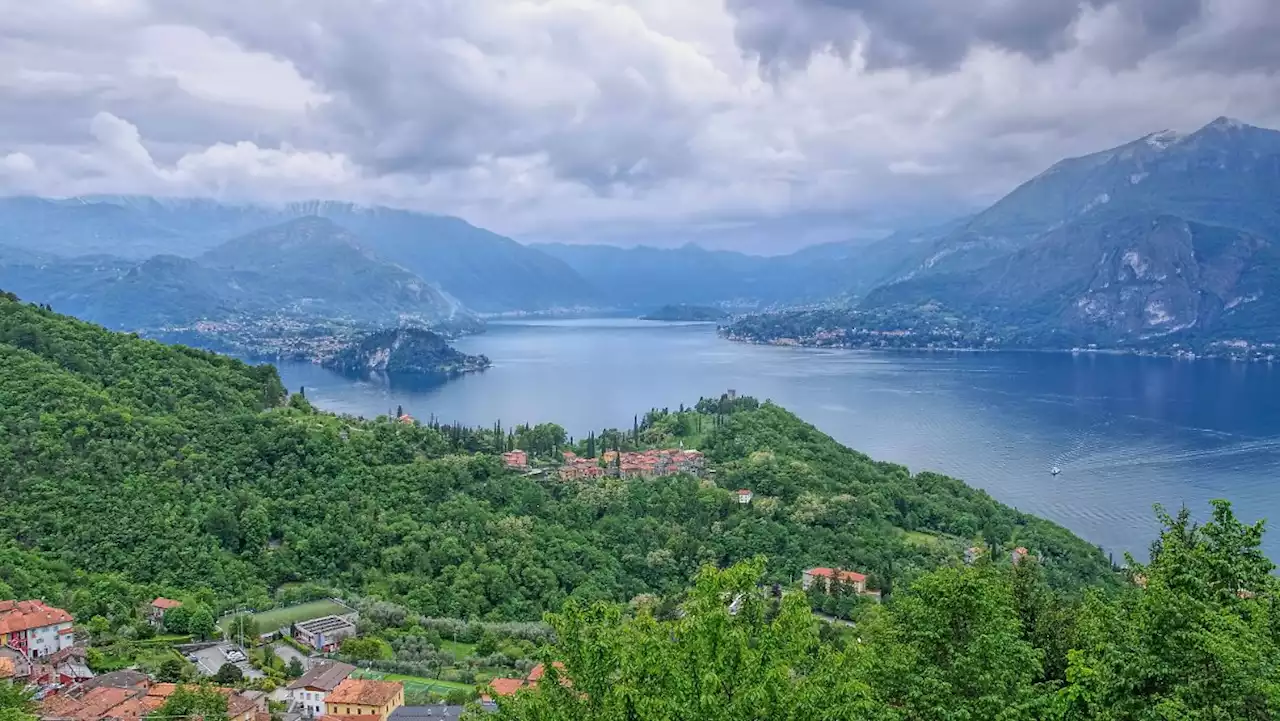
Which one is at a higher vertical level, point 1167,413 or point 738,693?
point 738,693

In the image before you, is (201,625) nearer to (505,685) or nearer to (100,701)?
(100,701)

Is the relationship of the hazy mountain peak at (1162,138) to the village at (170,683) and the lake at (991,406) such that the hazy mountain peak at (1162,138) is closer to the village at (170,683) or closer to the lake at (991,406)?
the lake at (991,406)

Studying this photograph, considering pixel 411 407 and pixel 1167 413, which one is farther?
pixel 411 407

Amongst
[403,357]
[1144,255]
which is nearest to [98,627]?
[403,357]

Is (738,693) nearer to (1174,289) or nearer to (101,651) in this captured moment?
(101,651)

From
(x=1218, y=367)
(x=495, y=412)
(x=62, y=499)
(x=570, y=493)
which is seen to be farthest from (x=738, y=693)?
(x=1218, y=367)

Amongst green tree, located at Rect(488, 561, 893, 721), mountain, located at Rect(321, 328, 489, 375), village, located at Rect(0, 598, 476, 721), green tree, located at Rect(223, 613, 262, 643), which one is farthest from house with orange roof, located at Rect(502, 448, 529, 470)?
mountain, located at Rect(321, 328, 489, 375)

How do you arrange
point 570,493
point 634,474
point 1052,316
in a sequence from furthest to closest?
point 1052,316, point 634,474, point 570,493
